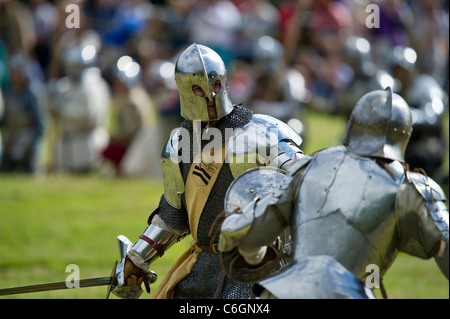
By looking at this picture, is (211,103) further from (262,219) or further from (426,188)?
(426,188)

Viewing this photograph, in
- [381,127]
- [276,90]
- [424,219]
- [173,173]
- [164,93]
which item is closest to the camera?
[424,219]

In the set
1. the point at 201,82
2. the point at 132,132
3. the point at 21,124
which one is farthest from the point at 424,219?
the point at 21,124

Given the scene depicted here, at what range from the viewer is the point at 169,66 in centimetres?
1398

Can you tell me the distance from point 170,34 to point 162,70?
1.59 m

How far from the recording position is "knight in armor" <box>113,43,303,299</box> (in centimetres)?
493

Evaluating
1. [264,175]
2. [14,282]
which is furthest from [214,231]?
[14,282]

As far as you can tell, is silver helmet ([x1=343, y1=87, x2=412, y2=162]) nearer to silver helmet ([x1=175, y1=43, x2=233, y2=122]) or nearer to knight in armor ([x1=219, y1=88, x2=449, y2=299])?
knight in armor ([x1=219, y1=88, x2=449, y2=299])

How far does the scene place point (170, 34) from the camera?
50.1ft

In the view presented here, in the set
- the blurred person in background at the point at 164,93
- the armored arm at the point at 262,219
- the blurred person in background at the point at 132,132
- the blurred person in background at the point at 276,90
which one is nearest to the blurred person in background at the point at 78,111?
the blurred person in background at the point at 132,132

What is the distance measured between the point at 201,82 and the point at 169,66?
9.01 m

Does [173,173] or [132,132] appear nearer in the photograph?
[173,173]

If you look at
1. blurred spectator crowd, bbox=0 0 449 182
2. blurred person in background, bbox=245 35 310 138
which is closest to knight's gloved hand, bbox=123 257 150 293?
blurred spectator crowd, bbox=0 0 449 182

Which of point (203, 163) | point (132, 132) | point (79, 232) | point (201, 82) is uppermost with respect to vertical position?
point (201, 82)

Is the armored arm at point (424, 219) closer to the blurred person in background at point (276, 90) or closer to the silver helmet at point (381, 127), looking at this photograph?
the silver helmet at point (381, 127)
